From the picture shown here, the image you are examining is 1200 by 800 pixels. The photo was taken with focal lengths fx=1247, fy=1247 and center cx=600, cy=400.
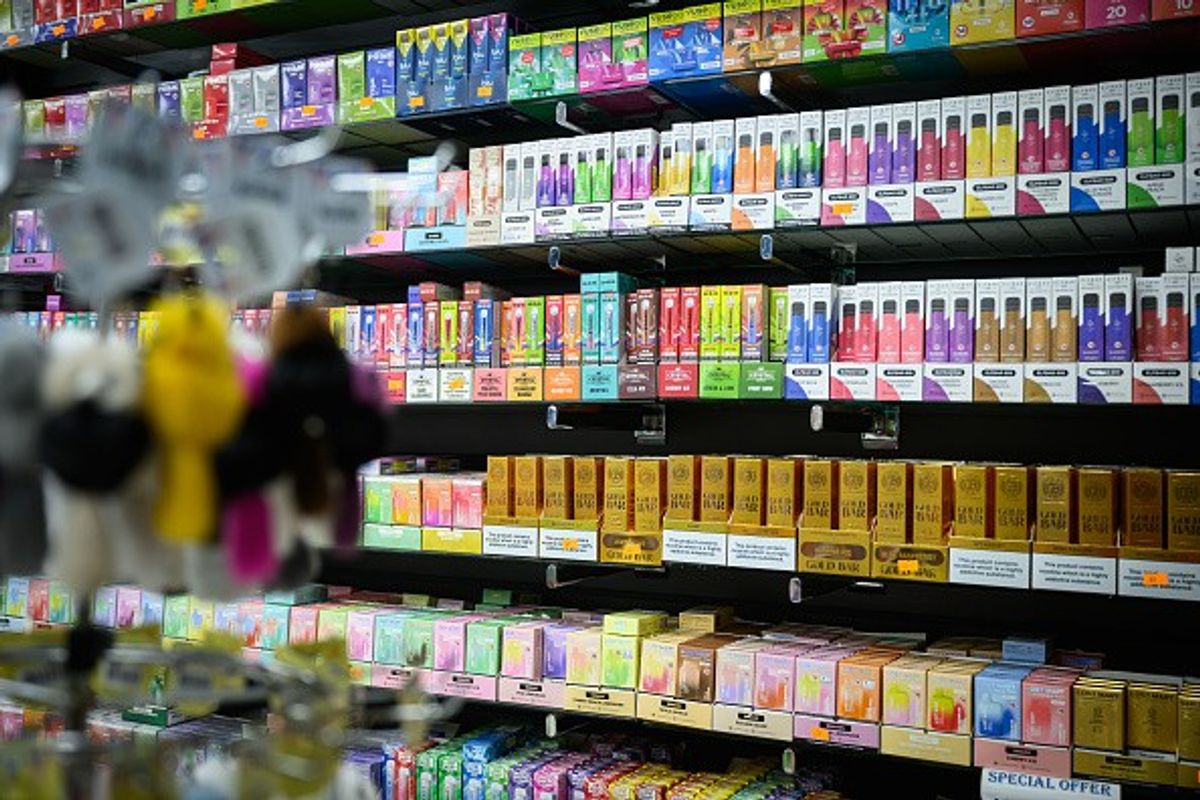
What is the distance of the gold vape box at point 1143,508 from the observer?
2.81 metres

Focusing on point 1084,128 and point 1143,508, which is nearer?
point 1143,508

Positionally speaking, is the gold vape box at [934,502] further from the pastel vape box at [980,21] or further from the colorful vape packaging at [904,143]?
the pastel vape box at [980,21]

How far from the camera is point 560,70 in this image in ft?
11.7

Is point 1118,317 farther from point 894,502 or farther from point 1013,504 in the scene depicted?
point 894,502

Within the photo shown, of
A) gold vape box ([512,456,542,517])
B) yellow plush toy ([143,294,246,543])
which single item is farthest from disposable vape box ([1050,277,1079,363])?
yellow plush toy ([143,294,246,543])

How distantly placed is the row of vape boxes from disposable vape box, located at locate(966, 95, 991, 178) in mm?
724

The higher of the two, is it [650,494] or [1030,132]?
[1030,132]

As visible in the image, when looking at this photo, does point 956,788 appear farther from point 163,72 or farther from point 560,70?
point 163,72

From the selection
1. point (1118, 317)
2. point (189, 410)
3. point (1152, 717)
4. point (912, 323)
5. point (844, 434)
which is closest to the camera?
point (189, 410)

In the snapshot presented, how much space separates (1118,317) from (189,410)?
2354 millimetres

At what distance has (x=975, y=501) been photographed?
299 cm

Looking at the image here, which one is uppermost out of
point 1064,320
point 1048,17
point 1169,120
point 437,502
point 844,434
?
point 1048,17

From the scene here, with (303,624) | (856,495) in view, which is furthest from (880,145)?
(303,624)

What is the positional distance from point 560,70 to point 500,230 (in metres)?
0.49
